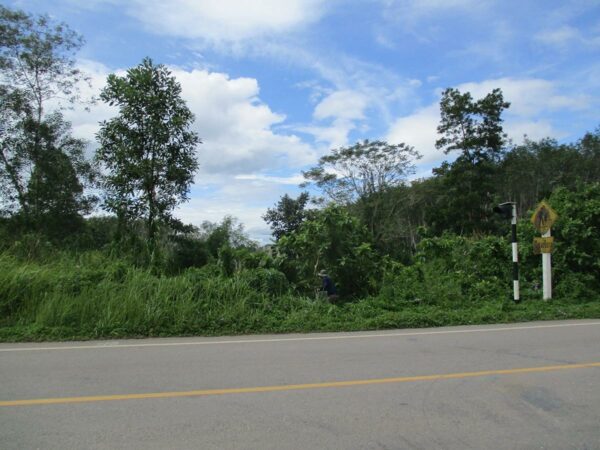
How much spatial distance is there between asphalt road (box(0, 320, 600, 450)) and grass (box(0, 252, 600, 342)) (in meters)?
1.15

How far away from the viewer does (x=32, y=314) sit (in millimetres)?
9938

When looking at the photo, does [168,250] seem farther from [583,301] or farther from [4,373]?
[583,301]

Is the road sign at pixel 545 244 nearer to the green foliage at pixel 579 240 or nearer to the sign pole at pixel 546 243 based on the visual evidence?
the sign pole at pixel 546 243

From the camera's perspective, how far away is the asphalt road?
13.4ft

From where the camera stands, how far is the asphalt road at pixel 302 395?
13.4 ft

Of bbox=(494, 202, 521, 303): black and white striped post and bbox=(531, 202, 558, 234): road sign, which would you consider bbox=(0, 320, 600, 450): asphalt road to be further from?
bbox=(531, 202, 558, 234): road sign

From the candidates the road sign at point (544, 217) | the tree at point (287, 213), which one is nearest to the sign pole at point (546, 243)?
the road sign at point (544, 217)

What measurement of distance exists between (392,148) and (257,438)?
4740cm

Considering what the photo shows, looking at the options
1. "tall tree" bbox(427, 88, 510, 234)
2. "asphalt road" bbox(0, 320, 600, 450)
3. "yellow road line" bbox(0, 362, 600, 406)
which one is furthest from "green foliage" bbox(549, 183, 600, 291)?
"tall tree" bbox(427, 88, 510, 234)

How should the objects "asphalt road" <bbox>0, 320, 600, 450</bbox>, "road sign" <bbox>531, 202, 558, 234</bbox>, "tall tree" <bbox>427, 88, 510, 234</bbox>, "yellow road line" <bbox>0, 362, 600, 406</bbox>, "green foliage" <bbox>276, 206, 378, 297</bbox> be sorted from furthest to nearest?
1. "tall tree" <bbox>427, 88, 510, 234</bbox>
2. "road sign" <bbox>531, 202, 558, 234</bbox>
3. "green foliage" <bbox>276, 206, 378, 297</bbox>
4. "yellow road line" <bbox>0, 362, 600, 406</bbox>
5. "asphalt road" <bbox>0, 320, 600, 450</bbox>

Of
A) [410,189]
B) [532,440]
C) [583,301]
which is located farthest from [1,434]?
[410,189]

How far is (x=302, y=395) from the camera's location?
530 cm

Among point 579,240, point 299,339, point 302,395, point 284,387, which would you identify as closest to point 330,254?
point 299,339

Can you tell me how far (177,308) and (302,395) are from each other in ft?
18.5
